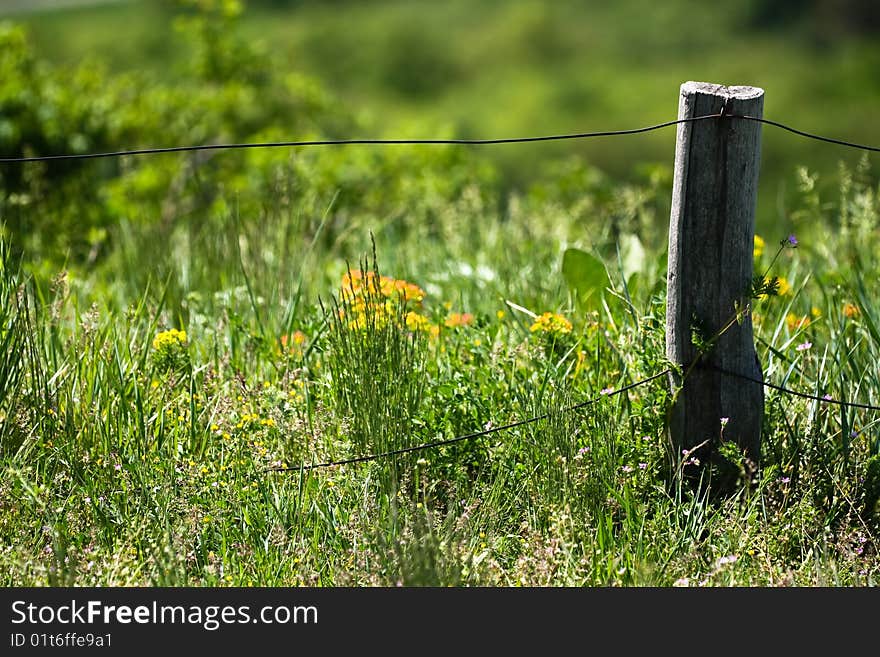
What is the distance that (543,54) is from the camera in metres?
26.8

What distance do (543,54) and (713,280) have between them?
25.4 metres

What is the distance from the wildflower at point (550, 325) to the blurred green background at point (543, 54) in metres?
15.7

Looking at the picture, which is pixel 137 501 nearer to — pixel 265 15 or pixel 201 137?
pixel 201 137

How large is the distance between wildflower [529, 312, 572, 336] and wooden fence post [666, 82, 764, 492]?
375mm

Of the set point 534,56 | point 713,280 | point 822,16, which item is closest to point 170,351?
point 713,280

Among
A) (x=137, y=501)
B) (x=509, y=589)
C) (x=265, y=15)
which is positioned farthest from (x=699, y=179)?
(x=265, y=15)

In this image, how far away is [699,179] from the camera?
2555 mm

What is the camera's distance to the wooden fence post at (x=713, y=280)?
100 inches

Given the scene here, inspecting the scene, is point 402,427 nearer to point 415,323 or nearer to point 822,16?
point 415,323

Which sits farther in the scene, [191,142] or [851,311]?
[191,142]

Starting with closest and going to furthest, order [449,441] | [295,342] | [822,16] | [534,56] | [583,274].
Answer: [449,441]
[295,342]
[583,274]
[822,16]
[534,56]

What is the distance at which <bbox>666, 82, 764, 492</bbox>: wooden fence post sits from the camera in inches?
100

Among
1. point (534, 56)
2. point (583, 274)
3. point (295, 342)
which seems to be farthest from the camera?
point (534, 56)

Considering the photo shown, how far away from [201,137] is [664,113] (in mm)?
16277
